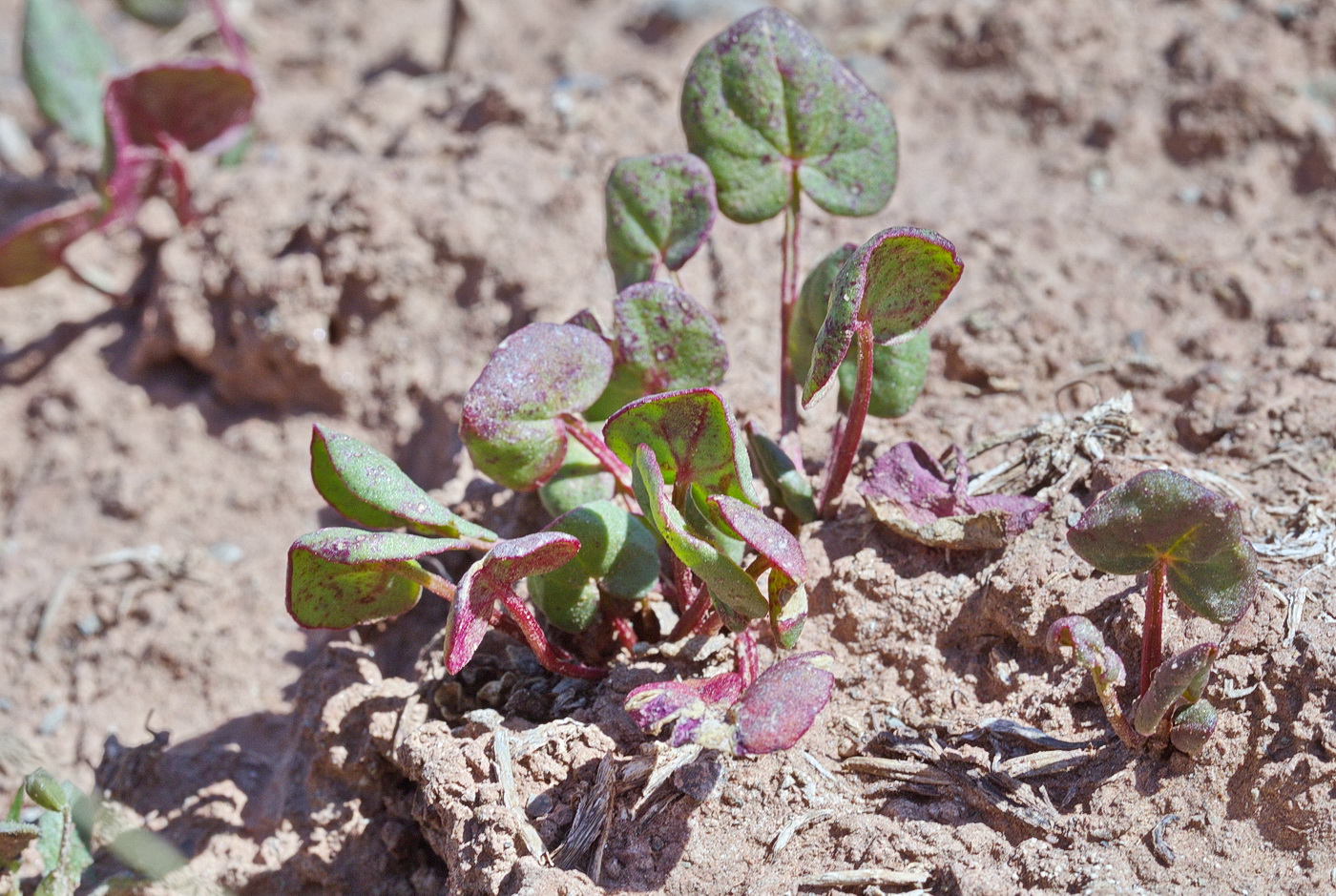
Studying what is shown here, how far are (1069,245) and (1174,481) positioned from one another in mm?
1342

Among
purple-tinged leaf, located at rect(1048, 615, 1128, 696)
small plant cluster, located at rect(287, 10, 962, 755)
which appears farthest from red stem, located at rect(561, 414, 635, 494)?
purple-tinged leaf, located at rect(1048, 615, 1128, 696)

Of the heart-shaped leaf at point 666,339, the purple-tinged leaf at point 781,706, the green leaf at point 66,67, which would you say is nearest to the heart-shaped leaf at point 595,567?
the heart-shaped leaf at point 666,339

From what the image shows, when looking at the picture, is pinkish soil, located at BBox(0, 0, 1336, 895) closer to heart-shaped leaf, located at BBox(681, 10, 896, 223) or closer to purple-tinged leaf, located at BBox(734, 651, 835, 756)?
purple-tinged leaf, located at BBox(734, 651, 835, 756)

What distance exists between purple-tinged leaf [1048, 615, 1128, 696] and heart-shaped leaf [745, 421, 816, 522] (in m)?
0.46

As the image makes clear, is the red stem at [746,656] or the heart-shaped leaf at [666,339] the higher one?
the heart-shaped leaf at [666,339]

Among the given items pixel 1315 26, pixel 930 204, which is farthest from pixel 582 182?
pixel 1315 26

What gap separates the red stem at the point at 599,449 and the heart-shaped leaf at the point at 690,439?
0.20 m

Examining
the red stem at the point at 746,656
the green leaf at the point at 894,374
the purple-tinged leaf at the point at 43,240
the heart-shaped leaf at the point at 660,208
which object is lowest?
the purple-tinged leaf at the point at 43,240

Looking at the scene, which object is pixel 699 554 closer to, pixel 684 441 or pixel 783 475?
pixel 684 441

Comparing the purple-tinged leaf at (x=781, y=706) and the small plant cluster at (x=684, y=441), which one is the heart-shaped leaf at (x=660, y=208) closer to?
the small plant cluster at (x=684, y=441)

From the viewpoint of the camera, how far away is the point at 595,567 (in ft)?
5.07

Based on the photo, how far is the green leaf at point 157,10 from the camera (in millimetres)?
3641

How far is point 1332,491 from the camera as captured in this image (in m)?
1.67

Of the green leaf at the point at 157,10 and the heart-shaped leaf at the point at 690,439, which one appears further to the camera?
the green leaf at the point at 157,10
